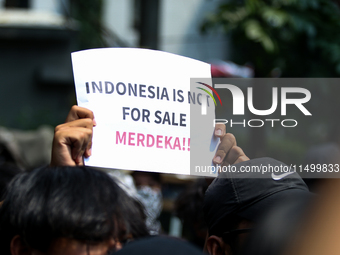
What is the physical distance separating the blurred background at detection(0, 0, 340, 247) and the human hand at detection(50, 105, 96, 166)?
0.49 m

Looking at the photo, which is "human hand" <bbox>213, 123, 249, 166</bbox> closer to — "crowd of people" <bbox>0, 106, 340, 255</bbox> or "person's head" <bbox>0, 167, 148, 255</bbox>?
"crowd of people" <bbox>0, 106, 340, 255</bbox>

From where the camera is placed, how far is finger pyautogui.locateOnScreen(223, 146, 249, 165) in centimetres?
140

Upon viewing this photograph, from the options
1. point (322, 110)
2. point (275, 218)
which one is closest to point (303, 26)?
point (322, 110)

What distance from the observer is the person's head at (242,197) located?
1.21 meters

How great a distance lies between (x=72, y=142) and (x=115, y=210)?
343 millimetres

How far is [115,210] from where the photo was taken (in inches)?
46.8

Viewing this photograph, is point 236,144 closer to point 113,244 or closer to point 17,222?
point 113,244

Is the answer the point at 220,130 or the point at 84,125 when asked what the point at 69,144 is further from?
the point at 220,130

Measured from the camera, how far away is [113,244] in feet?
3.82

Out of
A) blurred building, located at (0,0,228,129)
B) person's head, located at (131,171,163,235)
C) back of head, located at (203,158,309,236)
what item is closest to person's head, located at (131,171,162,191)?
person's head, located at (131,171,163,235)

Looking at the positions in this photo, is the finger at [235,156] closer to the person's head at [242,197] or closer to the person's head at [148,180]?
the person's head at [242,197]

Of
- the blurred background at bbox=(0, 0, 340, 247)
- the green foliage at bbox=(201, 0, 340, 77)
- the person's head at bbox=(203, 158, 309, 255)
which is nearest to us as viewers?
the person's head at bbox=(203, 158, 309, 255)

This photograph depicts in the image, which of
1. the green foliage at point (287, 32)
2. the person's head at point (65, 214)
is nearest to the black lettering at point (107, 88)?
the person's head at point (65, 214)

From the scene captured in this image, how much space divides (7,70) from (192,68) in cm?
875
